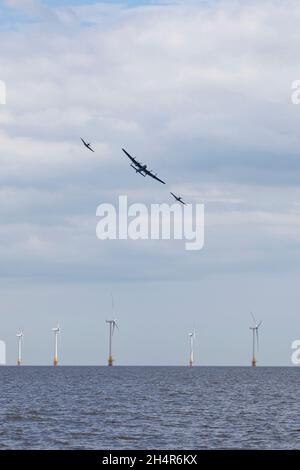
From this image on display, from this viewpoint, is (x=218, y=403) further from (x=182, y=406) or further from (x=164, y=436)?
(x=164, y=436)

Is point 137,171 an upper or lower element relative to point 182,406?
upper

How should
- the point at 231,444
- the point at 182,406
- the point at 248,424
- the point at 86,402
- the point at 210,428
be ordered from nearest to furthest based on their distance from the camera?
the point at 231,444 < the point at 210,428 < the point at 248,424 < the point at 182,406 < the point at 86,402

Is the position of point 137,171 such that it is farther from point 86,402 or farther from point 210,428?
point 86,402

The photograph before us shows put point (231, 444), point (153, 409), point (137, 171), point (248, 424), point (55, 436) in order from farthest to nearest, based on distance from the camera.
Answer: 1. point (153, 409)
2. point (137, 171)
3. point (248, 424)
4. point (55, 436)
5. point (231, 444)

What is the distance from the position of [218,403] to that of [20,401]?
29.2 meters

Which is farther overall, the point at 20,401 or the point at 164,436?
the point at 20,401

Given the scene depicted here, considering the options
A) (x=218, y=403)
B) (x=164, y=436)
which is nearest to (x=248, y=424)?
(x=164, y=436)

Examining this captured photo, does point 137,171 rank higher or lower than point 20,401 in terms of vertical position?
higher

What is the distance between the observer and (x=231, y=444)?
75.3 meters
